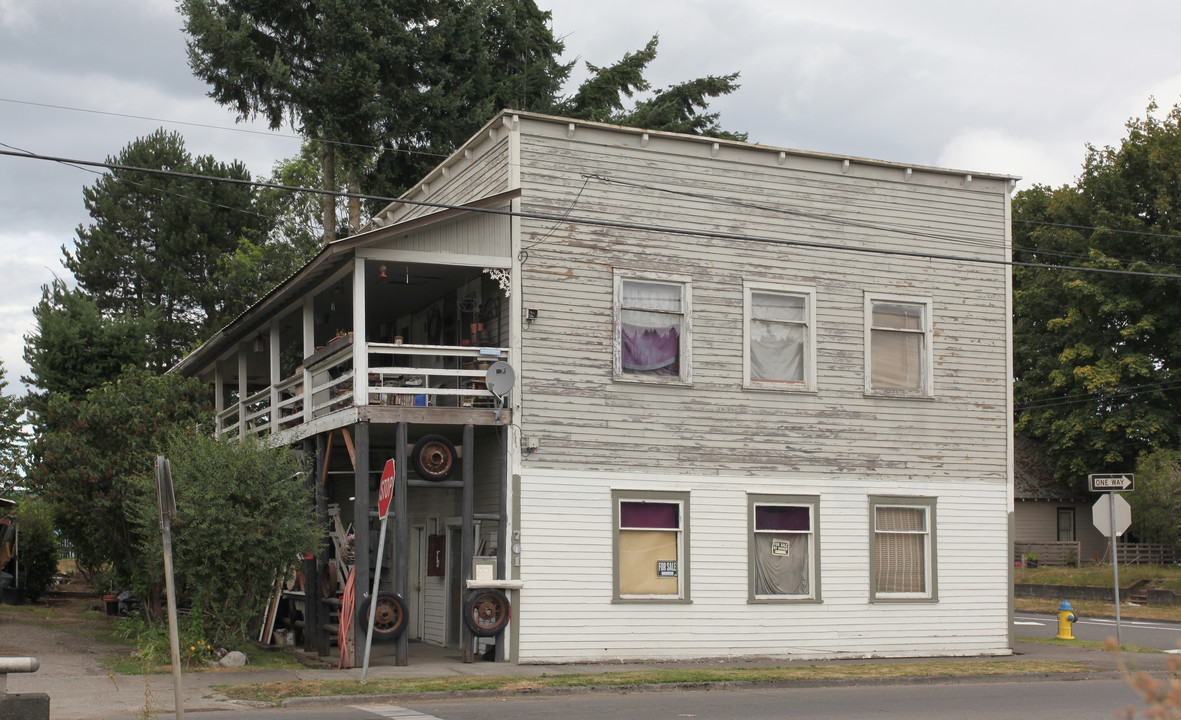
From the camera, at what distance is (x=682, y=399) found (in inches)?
723

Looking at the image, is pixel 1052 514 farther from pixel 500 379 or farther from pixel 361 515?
pixel 361 515

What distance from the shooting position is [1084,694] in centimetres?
1509

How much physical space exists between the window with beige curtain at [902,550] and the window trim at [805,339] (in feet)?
8.05

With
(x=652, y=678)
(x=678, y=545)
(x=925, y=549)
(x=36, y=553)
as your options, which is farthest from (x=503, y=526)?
(x=36, y=553)

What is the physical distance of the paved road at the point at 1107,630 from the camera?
2377 centimetres

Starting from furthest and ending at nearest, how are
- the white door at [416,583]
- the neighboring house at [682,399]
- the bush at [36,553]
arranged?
the bush at [36,553], the white door at [416,583], the neighboring house at [682,399]

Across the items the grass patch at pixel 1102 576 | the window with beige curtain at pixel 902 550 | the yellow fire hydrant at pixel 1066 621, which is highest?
the window with beige curtain at pixel 902 550

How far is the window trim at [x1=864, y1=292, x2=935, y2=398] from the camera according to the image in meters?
19.6

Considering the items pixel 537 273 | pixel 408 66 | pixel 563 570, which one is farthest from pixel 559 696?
pixel 408 66

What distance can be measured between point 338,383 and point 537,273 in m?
3.48

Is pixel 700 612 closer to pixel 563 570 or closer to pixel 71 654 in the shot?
pixel 563 570

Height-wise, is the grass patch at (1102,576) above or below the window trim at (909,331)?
below

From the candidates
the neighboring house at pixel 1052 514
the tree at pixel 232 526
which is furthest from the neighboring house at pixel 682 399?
the neighboring house at pixel 1052 514

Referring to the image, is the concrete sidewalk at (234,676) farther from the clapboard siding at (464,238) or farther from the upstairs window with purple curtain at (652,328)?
the clapboard siding at (464,238)
